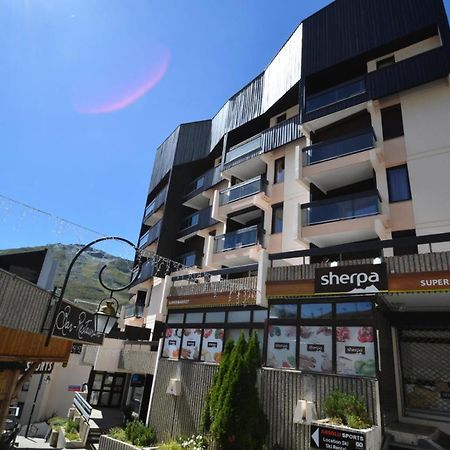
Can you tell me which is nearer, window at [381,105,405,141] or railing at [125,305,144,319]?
window at [381,105,405,141]

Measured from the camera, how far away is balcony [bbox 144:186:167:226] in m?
29.6

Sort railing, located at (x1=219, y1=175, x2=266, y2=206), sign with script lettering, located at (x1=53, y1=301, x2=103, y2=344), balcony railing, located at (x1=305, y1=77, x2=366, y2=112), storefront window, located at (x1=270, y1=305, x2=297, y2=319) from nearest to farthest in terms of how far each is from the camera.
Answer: sign with script lettering, located at (x1=53, y1=301, x2=103, y2=344) < storefront window, located at (x1=270, y1=305, x2=297, y2=319) < balcony railing, located at (x1=305, y1=77, x2=366, y2=112) < railing, located at (x1=219, y1=175, x2=266, y2=206)

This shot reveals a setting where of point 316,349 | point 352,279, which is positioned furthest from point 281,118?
point 316,349

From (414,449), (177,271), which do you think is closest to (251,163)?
(177,271)

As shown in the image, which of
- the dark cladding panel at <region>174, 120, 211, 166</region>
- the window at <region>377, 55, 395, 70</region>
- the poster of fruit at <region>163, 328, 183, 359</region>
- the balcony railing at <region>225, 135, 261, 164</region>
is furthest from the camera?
Answer: the dark cladding panel at <region>174, 120, 211, 166</region>

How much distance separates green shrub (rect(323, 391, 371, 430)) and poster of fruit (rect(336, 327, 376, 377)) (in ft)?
2.49

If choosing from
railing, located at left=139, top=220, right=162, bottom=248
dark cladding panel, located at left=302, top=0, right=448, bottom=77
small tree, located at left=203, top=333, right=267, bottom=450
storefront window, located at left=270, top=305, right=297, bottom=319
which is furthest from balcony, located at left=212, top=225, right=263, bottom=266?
dark cladding panel, located at left=302, top=0, right=448, bottom=77

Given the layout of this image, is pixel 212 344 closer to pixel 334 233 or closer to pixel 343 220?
pixel 334 233

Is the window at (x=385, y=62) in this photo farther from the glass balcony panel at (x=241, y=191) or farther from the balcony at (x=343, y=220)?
the glass balcony panel at (x=241, y=191)

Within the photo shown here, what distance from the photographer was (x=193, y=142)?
97.0 ft

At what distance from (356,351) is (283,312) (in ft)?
8.68

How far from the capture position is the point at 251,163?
22250mm

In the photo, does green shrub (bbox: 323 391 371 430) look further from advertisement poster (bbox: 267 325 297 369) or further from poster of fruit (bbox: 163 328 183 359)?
poster of fruit (bbox: 163 328 183 359)

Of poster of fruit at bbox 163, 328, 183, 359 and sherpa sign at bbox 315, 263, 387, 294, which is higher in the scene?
sherpa sign at bbox 315, 263, 387, 294
